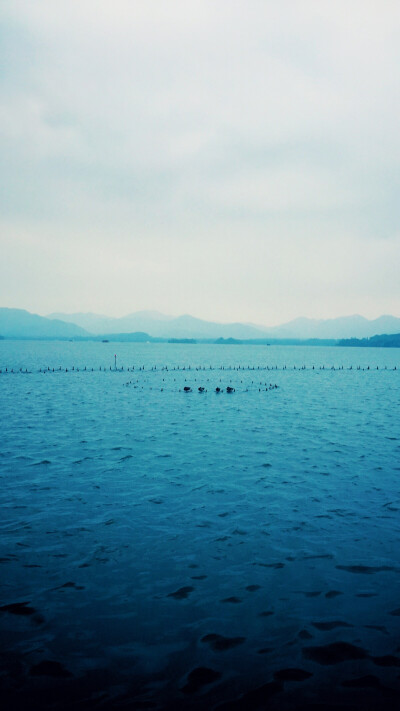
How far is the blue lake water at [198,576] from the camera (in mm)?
10234

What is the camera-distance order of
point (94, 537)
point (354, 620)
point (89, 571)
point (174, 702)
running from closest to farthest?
point (174, 702) < point (354, 620) < point (89, 571) < point (94, 537)

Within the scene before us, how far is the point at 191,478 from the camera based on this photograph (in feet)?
84.1

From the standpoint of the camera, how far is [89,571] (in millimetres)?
14930

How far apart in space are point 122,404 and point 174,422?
16.2 meters

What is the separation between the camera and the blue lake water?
10.2m

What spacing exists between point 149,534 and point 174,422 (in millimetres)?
28056

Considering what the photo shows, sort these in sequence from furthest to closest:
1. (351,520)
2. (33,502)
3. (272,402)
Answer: (272,402) → (33,502) → (351,520)

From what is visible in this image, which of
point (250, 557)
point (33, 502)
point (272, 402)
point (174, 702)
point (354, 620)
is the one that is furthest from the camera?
point (272, 402)

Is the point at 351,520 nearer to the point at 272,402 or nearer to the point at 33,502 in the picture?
the point at 33,502

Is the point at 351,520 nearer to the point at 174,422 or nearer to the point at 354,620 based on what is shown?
the point at 354,620

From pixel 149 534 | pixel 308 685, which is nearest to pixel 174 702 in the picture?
pixel 308 685

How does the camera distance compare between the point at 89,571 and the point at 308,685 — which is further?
the point at 89,571

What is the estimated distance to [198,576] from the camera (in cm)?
1484

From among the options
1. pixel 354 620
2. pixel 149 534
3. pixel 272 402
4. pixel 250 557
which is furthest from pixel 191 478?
pixel 272 402
